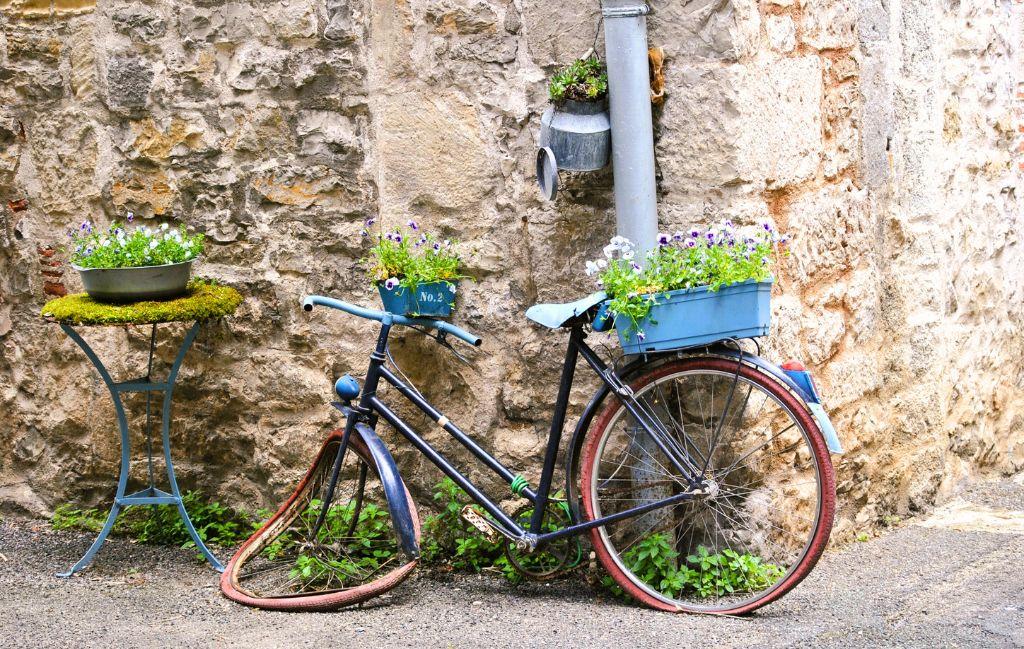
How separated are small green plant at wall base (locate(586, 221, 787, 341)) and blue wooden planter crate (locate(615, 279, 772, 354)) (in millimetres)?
23

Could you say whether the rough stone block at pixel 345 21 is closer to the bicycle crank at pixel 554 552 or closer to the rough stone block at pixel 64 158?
the rough stone block at pixel 64 158

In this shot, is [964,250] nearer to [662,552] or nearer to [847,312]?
[847,312]

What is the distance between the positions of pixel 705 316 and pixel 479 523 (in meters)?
1.04

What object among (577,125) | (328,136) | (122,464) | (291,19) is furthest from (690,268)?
(122,464)

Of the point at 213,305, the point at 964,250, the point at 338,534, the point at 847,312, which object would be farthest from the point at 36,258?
the point at 964,250

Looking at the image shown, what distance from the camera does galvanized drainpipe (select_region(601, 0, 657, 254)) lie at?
11.7ft

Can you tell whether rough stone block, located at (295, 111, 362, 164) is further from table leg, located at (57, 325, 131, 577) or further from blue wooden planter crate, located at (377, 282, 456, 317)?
table leg, located at (57, 325, 131, 577)

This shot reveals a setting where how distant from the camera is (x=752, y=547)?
151 inches

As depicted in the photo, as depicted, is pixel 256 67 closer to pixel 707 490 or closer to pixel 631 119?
pixel 631 119

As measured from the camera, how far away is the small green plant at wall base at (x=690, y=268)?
335cm

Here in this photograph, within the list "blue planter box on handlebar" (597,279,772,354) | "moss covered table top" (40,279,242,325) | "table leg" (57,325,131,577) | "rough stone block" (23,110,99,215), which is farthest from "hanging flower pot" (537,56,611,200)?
"rough stone block" (23,110,99,215)

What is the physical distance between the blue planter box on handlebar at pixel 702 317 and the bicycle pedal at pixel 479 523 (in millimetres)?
830

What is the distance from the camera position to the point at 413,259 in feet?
13.1

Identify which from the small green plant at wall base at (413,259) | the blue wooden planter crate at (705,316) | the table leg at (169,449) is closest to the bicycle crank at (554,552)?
the blue wooden planter crate at (705,316)
